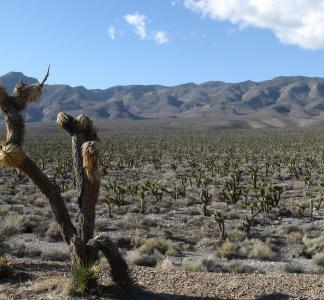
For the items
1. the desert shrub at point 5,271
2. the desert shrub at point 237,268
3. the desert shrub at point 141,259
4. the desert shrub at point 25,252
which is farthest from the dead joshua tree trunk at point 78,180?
the desert shrub at point 25,252

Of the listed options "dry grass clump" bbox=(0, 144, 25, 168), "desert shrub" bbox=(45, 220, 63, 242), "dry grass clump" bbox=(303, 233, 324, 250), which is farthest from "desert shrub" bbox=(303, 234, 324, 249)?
"dry grass clump" bbox=(0, 144, 25, 168)

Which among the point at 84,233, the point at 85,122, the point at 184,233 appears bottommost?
the point at 184,233

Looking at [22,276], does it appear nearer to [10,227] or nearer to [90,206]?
[90,206]

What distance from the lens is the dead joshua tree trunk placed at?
33.8ft

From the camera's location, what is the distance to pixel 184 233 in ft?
63.3

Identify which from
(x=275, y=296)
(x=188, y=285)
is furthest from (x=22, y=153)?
(x=275, y=296)

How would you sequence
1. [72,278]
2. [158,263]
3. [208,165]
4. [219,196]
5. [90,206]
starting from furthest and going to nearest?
[208,165], [219,196], [158,263], [90,206], [72,278]

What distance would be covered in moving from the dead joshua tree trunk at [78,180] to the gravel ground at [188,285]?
66cm

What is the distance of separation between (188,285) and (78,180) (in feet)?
9.99

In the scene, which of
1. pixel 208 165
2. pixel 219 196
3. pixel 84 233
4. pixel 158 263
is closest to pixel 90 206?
pixel 84 233

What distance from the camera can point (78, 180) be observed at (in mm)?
11102

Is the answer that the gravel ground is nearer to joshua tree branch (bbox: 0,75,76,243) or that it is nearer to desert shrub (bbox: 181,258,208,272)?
joshua tree branch (bbox: 0,75,76,243)

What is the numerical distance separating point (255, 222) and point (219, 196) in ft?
20.2

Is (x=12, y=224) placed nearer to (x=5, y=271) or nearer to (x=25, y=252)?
(x=25, y=252)
